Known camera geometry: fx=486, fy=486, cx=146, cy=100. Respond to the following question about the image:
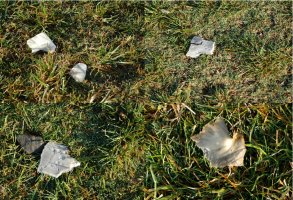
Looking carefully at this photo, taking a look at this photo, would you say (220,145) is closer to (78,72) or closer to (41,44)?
(78,72)

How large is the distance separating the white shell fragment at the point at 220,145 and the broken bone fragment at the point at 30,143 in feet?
2.81

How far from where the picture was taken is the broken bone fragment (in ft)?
8.91

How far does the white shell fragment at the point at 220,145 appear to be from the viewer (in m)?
2.63

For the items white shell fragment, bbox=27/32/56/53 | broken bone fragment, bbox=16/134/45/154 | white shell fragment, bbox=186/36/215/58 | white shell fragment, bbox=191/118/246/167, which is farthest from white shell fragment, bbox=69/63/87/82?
white shell fragment, bbox=191/118/246/167

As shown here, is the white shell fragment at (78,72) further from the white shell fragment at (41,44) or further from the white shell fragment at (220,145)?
the white shell fragment at (220,145)

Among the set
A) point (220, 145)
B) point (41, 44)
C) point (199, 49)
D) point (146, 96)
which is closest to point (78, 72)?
point (41, 44)

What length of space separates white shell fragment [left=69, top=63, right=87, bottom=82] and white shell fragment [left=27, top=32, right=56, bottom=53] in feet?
0.63

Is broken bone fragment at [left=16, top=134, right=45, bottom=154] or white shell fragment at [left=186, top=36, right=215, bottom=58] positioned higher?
white shell fragment at [left=186, top=36, right=215, bottom=58]

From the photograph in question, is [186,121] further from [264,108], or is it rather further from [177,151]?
[264,108]

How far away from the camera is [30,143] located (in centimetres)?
272

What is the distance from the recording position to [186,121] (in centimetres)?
273

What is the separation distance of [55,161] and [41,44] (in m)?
0.75

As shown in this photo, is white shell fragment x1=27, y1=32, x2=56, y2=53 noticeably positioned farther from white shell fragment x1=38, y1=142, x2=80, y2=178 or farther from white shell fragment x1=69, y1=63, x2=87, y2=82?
white shell fragment x1=38, y1=142, x2=80, y2=178

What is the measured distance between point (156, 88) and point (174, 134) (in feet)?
1.01
